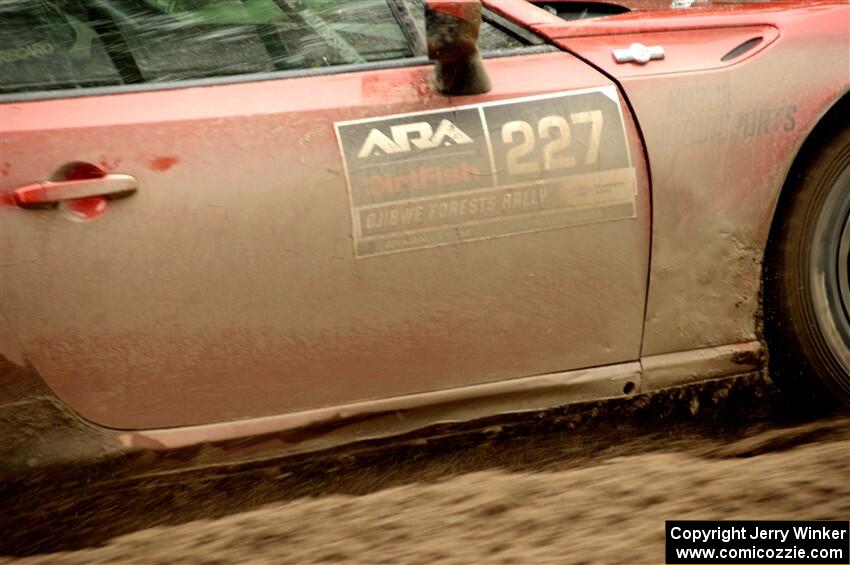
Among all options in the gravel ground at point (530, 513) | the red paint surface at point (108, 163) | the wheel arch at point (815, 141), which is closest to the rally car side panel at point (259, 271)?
the red paint surface at point (108, 163)

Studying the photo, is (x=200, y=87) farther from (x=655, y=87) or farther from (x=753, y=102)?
(x=753, y=102)

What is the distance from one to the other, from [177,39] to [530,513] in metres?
1.37

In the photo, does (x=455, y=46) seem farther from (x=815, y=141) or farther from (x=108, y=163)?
(x=815, y=141)

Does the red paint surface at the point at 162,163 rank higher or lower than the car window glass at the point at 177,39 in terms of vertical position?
lower

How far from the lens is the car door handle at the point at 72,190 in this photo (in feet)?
7.91

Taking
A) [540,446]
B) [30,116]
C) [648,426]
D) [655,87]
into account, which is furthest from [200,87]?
[648,426]

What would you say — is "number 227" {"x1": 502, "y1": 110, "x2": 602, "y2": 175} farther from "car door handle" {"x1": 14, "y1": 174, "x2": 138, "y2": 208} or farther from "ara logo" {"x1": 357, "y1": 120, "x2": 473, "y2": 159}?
"car door handle" {"x1": 14, "y1": 174, "x2": 138, "y2": 208}

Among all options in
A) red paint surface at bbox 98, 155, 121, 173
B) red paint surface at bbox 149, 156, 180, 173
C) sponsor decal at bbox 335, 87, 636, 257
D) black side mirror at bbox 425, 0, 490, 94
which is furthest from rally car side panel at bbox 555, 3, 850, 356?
red paint surface at bbox 98, 155, 121, 173

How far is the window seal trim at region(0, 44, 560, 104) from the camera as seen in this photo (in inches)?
99.3

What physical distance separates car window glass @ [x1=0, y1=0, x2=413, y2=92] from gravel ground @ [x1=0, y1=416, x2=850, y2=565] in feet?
3.49

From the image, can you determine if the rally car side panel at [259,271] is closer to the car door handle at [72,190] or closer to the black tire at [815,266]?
the car door handle at [72,190]

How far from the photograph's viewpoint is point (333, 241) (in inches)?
101

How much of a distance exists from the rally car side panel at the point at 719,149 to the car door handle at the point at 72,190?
114 centimetres

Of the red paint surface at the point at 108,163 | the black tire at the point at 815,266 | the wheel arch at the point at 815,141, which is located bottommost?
the black tire at the point at 815,266
